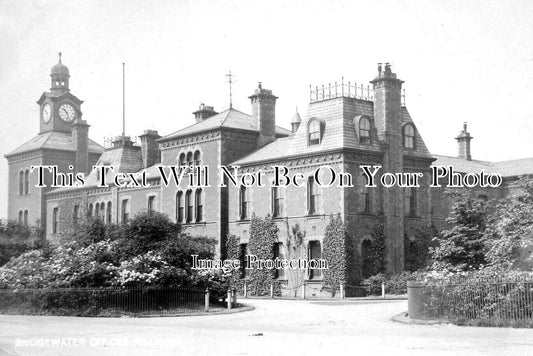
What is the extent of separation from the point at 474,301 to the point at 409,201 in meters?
25.0

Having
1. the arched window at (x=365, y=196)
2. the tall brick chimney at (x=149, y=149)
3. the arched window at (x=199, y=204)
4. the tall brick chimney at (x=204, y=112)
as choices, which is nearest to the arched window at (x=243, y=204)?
the arched window at (x=199, y=204)

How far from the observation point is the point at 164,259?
35094mm

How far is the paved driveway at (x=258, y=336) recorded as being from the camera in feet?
63.1

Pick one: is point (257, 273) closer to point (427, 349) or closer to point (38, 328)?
point (38, 328)

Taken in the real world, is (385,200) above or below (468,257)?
above

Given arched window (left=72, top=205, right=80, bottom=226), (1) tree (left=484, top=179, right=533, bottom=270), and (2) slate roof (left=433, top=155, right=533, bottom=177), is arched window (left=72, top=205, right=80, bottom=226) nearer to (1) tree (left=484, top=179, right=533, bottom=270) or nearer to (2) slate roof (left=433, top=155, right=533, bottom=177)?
(2) slate roof (left=433, top=155, right=533, bottom=177)

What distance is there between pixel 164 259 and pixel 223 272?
3.43m

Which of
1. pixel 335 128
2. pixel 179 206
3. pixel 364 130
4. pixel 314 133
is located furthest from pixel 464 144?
pixel 179 206

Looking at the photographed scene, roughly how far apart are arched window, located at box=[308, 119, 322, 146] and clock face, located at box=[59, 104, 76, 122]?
36408 mm

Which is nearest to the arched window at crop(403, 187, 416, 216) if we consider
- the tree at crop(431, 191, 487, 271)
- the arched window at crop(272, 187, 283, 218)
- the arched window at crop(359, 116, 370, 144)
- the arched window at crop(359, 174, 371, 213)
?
the arched window at crop(359, 174, 371, 213)

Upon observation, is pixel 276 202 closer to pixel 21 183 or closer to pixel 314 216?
pixel 314 216

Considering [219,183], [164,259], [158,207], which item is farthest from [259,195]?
[164,259]

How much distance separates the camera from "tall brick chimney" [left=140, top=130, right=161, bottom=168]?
216 feet

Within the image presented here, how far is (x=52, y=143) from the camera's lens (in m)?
74.6
